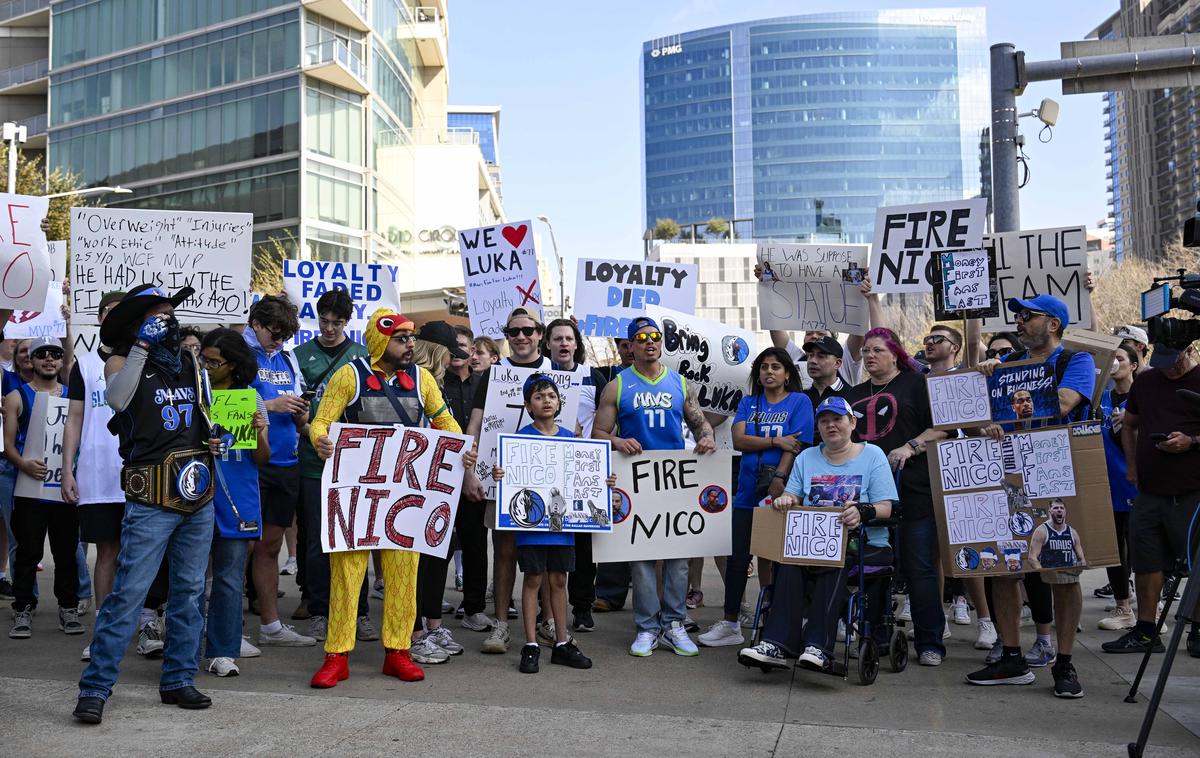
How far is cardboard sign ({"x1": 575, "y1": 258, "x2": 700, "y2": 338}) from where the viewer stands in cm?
1066

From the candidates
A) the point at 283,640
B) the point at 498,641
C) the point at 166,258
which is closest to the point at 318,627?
the point at 283,640

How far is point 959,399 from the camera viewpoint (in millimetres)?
7277

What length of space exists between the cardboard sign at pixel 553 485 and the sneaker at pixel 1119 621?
399 centimetres

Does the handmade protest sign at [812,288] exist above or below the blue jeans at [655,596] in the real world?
above

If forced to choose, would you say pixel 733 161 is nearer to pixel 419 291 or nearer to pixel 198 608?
pixel 419 291

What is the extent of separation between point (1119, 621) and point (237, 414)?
6501mm

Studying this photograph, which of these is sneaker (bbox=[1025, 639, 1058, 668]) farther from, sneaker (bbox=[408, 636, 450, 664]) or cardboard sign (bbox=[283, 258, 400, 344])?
cardboard sign (bbox=[283, 258, 400, 344])

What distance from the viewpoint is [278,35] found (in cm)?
4362

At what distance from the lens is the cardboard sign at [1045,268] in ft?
30.7

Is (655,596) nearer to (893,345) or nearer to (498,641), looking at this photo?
(498,641)

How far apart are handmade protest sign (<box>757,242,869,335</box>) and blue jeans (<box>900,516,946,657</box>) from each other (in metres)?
2.78

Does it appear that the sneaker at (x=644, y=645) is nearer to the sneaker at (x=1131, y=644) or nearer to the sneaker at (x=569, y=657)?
the sneaker at (x=569, y=657)

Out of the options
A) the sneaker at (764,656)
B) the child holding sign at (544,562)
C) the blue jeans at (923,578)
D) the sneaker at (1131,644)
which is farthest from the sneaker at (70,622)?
the sneaker at (1131,644)

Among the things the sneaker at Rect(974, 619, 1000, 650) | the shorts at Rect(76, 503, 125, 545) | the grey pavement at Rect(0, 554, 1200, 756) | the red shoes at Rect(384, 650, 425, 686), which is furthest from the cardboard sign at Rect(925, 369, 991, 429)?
the shorts at Rect(76, 503, 125, 545)
